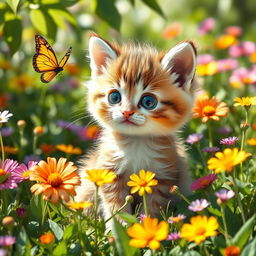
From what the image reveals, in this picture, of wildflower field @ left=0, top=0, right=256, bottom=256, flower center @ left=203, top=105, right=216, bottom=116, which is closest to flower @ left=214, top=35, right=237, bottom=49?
wildflower field @ left=0, top=0, right=256, bottom=256

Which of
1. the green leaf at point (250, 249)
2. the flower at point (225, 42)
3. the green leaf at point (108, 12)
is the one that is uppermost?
the green leaf at point (108, 12)

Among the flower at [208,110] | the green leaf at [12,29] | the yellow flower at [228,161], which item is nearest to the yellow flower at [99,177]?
the yellow flower at [228,161]

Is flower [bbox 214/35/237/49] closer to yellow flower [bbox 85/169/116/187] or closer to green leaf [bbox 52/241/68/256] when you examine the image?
yellow flower [bbox 85/169/116/187]

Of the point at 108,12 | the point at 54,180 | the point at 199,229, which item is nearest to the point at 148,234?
the point at 199,229

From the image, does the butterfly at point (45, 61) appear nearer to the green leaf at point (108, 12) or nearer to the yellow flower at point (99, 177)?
the yellow flower at point (99, 177)

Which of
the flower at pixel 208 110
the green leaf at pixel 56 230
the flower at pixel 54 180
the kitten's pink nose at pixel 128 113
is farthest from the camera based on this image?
the flower at pixel 208 110
